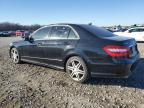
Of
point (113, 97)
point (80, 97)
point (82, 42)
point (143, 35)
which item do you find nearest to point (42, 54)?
point (82, 42)

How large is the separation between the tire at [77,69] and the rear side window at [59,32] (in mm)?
736

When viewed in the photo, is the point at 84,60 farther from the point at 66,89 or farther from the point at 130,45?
the point at 130,45

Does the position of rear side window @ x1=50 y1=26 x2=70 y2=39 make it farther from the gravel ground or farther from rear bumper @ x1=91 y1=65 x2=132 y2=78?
rear bumper @ x1=91 y1=65 x2=132 y2=78

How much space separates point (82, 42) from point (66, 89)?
1.28m

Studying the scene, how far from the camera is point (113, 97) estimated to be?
4.45m

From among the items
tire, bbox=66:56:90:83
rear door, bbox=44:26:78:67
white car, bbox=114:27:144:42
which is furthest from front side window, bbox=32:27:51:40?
white car, bbox=114:27:144:42

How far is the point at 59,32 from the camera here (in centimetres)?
607

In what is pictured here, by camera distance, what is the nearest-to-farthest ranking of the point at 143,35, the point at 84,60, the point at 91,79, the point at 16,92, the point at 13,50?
the point at 16,92
the point at 84,60
the point at 91,79
the point at 13,50
the point at 143,35

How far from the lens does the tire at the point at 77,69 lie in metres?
5.27

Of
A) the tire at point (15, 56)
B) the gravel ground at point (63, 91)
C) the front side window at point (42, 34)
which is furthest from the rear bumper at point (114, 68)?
the tire at point (15, 56)

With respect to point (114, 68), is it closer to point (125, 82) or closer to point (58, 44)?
point (125, 82)

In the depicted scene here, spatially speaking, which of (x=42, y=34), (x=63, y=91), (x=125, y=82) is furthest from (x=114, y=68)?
(x=42, y=34)

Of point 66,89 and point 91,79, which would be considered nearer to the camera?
point 66,89

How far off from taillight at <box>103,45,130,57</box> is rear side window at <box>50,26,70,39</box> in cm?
145
